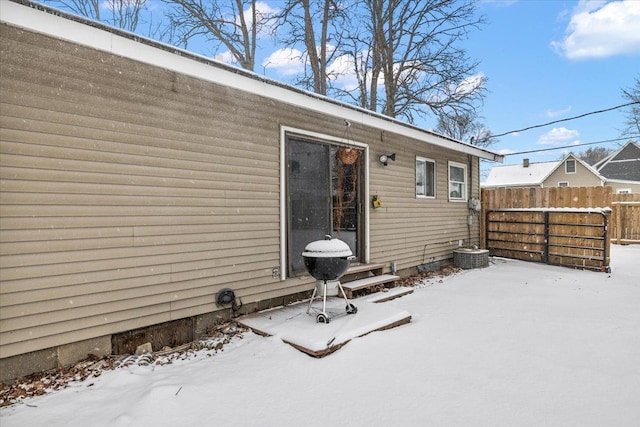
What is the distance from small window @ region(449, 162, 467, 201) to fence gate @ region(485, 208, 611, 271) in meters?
1.11

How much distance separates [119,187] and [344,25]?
11.9m

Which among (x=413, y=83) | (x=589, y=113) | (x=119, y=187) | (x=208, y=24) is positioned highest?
(x=208, y=24)

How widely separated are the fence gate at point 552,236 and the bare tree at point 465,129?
4.93 m

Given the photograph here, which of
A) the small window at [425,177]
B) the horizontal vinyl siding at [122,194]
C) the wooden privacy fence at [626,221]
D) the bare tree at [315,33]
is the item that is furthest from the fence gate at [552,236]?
the bare tree at [315,33]

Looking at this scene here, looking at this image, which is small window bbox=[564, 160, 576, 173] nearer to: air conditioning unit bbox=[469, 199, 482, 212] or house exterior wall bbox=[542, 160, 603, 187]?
house exterior wall bbox=[542, 160, 603, 187]

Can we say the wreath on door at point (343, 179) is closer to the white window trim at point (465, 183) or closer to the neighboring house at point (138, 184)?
the neighboring house at point (138, 184)

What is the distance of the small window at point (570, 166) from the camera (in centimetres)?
2422

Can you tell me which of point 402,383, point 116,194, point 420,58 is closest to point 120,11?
point 420,58

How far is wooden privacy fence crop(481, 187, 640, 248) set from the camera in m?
8.01

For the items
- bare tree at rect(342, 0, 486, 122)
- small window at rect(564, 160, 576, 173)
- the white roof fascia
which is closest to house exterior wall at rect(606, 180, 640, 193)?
small window at rect(564, 160, 576, 173)

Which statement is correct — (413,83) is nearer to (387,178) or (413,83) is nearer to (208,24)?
(208,24)

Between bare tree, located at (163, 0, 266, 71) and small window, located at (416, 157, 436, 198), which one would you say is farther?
bare tree, located at (163, 0, 266, 71)

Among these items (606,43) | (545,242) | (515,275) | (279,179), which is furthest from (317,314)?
(606,43)

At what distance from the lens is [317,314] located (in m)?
4.05
